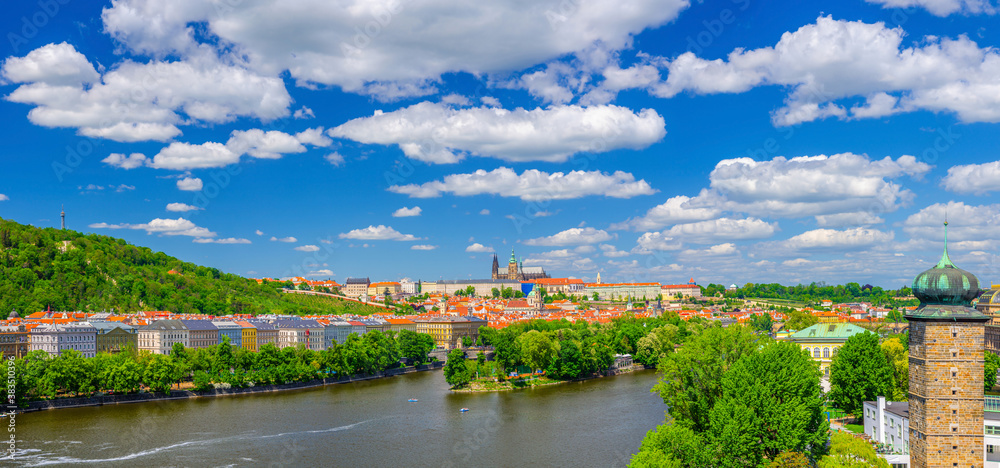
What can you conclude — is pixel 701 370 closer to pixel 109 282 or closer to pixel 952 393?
pixel 952 393

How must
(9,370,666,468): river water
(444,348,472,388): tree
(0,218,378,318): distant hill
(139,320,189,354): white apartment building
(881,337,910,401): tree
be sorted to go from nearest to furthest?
(9,370,666,468): river water, (881,337,910,401): tree, (444,348,472,388): tree, (139,320,189,354): white apartment building, (0,218,378,318): distant hill

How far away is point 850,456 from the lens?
22.4m

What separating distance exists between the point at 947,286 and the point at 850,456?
5556 millimetres

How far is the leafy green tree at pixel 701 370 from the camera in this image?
91.7 ft

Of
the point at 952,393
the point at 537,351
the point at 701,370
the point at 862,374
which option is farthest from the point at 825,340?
the point at 952,393

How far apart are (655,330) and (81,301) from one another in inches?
3072

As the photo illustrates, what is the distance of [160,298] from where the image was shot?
11756 cm

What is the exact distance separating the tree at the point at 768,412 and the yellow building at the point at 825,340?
31.9 meters

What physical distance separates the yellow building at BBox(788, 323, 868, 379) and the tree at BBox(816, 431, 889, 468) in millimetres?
32511

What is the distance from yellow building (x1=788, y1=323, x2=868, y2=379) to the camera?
55.3 metres

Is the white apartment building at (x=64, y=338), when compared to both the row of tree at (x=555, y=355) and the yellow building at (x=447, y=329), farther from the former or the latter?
the yellow building at (x=447, y=329)

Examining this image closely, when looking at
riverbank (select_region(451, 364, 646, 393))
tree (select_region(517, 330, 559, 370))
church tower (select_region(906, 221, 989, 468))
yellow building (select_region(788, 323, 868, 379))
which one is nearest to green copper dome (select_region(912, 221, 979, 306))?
church tower (select_region(906, 221, 989, 468))

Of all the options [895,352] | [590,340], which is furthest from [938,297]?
[590,340]

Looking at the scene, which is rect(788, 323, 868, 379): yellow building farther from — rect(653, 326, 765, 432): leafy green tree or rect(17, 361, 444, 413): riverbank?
rect(17, 361, 444, 413): riverbank
